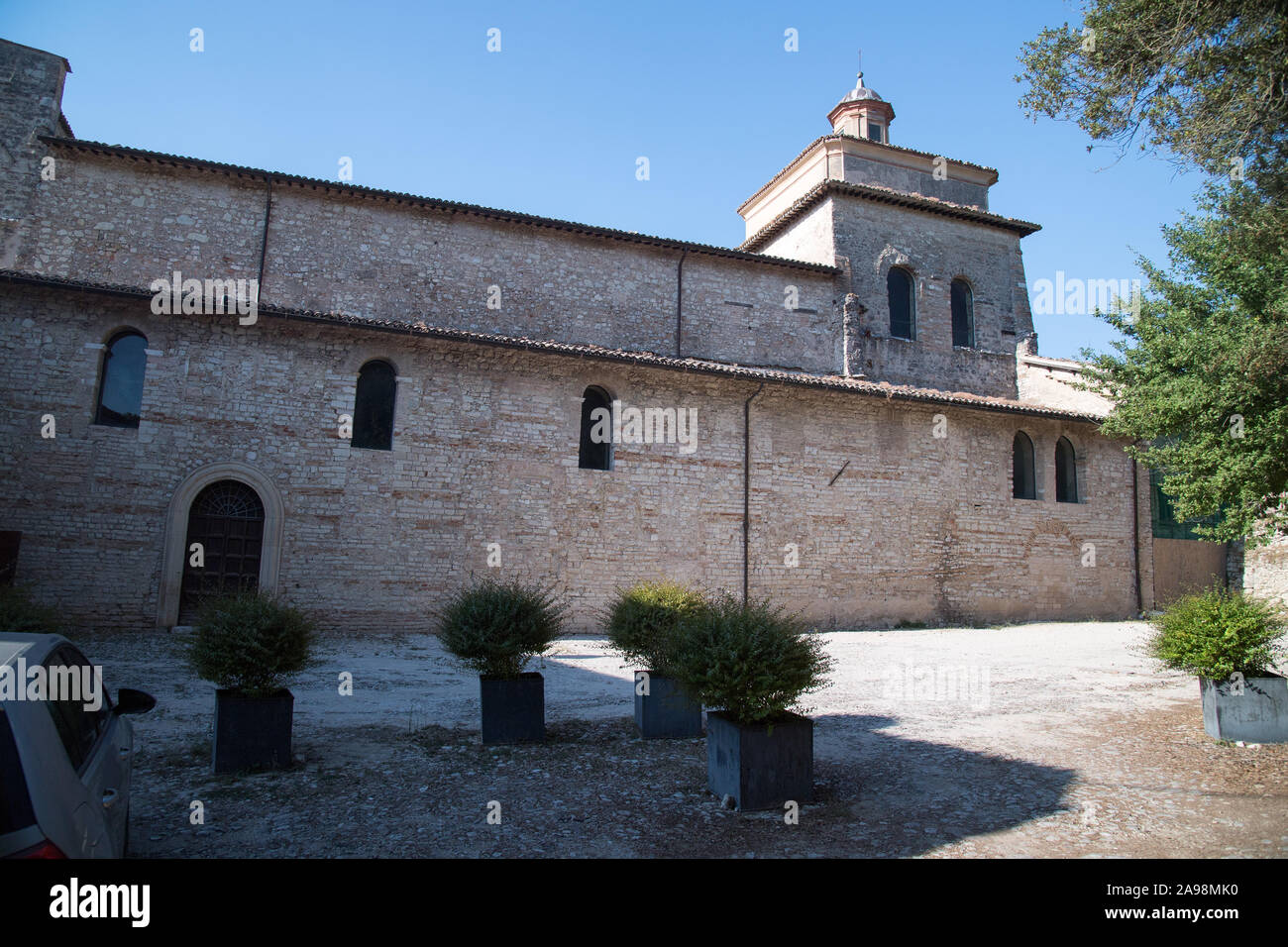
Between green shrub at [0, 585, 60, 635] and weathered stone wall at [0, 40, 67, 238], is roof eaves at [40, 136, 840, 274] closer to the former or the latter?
weathered stone wall at [0, 40, 67, 238]

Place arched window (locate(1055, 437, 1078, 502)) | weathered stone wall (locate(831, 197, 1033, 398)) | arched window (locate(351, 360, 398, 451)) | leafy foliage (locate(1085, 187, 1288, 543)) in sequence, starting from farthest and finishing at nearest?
1. weathered stone wall (locate(831, 197, 1033, 398))
2. arched window (locate(1055, 437, 1078, 502))
3. arched window (locate(351, 360, 398, 451))
4. leafy foliage (locate(1085, 187, 1288, 543))

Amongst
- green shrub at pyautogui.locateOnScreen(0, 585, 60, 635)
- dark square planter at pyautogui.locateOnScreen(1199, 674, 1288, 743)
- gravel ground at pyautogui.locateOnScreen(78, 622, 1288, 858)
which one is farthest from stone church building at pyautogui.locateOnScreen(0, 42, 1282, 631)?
dark square planter at pyautogui.locateOnScreen(1199, 674, 1288, 743)

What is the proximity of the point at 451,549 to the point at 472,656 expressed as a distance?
7303 millimetres

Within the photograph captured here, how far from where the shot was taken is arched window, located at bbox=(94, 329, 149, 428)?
12.9 m

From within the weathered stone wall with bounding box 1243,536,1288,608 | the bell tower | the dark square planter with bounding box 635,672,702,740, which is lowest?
the dark square planter with bounding box 635,672,702,740

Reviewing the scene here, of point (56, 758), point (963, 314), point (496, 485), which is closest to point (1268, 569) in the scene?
point (963, 314)

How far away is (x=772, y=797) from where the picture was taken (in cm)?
532

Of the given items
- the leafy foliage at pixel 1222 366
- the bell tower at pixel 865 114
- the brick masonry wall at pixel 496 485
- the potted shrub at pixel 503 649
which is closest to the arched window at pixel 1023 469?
the brick masonry wall at pixel 496 485

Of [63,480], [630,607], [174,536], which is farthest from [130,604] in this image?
[630,607]

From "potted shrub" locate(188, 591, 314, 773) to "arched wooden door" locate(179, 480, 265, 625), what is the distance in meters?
7.66

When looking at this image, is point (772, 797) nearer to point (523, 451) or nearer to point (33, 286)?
point (523, 451)

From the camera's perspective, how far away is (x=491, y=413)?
14.8m

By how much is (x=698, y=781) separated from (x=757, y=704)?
978mm

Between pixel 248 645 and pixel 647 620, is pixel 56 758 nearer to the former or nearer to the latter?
pixel 248 645
